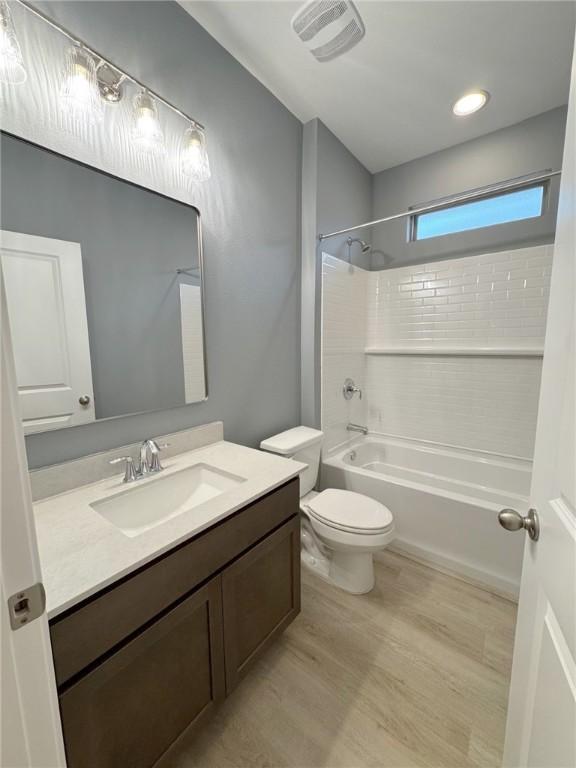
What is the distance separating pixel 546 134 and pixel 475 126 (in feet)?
1.42

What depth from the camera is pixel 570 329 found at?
0.60m

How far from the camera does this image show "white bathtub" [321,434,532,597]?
173cm

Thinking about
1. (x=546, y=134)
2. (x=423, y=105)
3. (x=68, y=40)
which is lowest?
(x=68, y=40)

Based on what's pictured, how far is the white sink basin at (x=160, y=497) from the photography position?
112 centimetres

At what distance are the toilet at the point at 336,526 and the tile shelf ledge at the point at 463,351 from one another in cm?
114

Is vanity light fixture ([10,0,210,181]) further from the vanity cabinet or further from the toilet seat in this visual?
the toilet seat

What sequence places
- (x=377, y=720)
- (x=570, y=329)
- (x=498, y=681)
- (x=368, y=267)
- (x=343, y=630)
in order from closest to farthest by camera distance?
1. (x=570, y=329)
2. (x=377, y=720)
3. (x=498, y=681)
4. (x=343, y=630)
5. (x=368, y=267)

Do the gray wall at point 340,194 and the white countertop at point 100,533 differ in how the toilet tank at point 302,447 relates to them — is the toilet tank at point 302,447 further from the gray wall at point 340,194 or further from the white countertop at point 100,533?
the gray wall at point 340,194

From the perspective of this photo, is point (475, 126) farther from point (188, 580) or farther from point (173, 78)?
point (188, 580)

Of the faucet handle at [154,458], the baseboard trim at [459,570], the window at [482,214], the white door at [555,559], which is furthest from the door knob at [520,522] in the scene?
the window at [482,214]

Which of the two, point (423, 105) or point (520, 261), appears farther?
point (520, 261)

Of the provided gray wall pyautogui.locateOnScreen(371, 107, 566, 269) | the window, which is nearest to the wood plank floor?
gray wall pyautogui.locateOnScreen(371, 107, 566, 269)

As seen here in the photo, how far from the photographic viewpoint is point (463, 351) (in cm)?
235

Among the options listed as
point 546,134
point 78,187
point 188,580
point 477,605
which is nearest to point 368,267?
point 546,134
